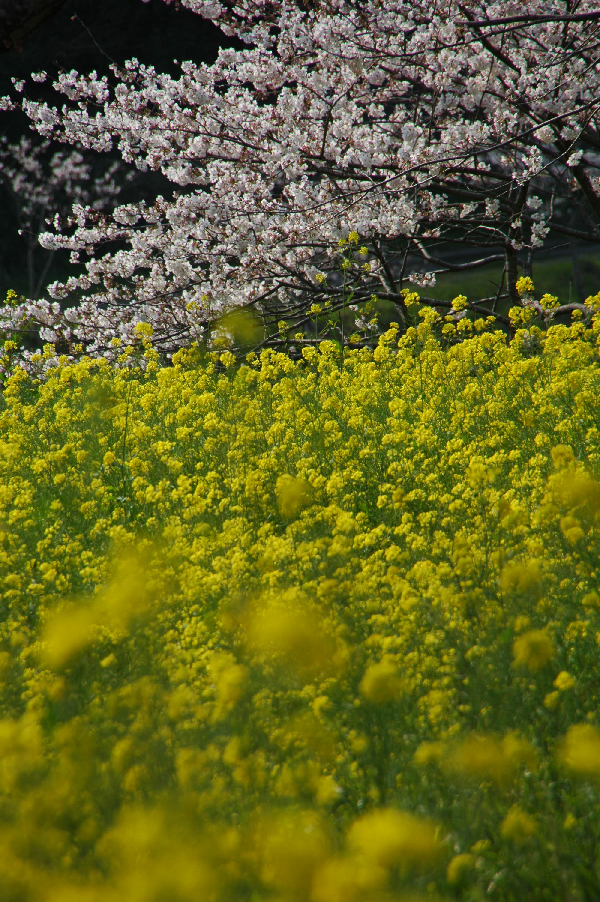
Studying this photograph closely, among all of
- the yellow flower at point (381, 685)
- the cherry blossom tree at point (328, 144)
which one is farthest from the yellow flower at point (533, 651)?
the cherry blossom tree at point (328, 144)

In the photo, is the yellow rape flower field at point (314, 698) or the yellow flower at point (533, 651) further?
the yellow flower at point (533, 651)

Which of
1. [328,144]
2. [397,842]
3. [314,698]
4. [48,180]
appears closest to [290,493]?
[314,698]

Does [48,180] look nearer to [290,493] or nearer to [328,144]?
[328,144]

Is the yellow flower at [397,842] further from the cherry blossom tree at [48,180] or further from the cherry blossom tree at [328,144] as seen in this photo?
the cherry blossom tree at [48,180]

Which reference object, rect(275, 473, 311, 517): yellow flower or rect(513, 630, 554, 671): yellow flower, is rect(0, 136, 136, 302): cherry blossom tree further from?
rect(513, 630, 554, 671): yellow flower

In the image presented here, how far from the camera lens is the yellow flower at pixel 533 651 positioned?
6.49ft

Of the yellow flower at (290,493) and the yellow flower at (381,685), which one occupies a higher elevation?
the yellow flower at (290,493)

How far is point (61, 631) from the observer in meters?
2.73

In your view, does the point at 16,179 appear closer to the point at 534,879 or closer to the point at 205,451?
the point at 205,451

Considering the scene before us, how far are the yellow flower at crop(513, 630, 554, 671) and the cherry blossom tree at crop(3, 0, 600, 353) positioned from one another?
15.7 ft

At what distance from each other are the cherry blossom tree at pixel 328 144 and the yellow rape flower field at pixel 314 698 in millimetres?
3757

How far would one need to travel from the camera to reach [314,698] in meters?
2.28

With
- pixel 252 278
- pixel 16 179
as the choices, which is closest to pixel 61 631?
pixel 252 278

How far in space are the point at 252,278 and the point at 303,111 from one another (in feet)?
6.22
